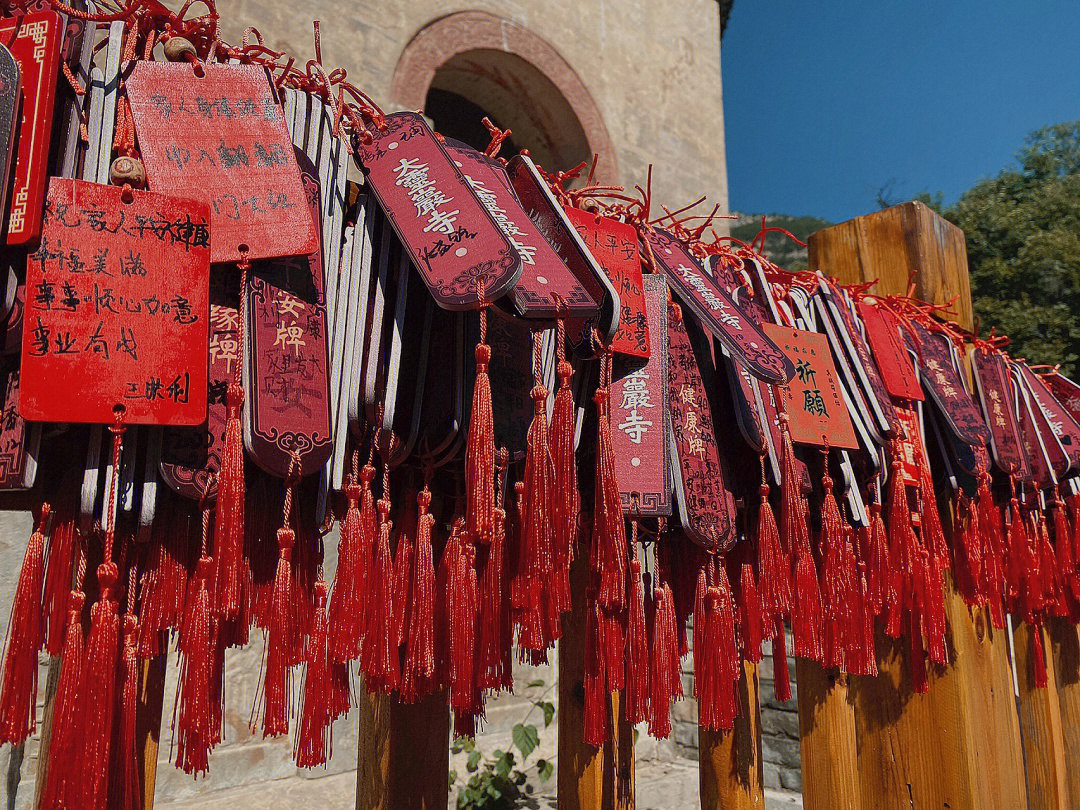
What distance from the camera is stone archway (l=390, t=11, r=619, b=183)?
395cm

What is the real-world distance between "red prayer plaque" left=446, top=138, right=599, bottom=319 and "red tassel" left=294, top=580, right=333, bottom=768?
34cm

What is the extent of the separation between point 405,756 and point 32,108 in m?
0.78

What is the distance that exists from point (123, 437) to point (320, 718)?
0.30 meters

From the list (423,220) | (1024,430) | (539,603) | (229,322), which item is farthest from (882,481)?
(229,322)

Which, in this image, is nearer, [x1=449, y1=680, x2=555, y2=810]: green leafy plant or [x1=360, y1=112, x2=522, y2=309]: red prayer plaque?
[x1=360, y1=112, x2=522, y2=309]: red prayer plaque

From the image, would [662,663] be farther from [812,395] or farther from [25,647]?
[25,647]

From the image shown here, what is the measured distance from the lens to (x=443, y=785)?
1003 mm

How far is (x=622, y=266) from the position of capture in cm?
95

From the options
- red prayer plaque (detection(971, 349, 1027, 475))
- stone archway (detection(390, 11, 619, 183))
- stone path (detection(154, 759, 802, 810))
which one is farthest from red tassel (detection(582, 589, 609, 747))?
stone archway (detection(390, 11, 619, 183))

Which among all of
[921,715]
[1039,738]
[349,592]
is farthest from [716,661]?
[1039,738]

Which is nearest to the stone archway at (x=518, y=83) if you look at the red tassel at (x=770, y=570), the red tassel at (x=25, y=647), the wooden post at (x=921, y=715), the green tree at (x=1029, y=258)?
the wooden post at (x=921, y=715)

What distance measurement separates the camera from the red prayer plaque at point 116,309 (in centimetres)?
59

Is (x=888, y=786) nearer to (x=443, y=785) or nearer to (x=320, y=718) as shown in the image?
(x=443, y=785)

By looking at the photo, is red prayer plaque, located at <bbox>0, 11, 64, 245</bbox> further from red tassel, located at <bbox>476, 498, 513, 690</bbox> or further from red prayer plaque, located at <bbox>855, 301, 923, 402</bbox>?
red prayer plaque, located at <bbox>855, 301, 923, 402</bbox>
